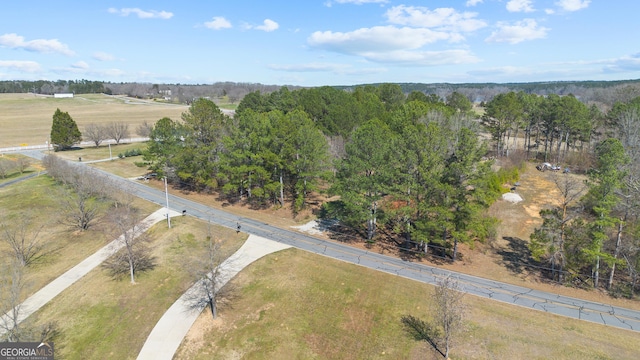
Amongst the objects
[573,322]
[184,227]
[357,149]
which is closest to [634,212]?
[573,322]

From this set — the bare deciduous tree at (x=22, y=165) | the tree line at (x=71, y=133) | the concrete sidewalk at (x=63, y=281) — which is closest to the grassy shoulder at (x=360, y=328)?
the concrete sidewalk at (x=63, y=281)

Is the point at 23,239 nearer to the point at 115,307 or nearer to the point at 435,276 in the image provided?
the point at 115,307

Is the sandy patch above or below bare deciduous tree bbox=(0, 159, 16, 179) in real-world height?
below

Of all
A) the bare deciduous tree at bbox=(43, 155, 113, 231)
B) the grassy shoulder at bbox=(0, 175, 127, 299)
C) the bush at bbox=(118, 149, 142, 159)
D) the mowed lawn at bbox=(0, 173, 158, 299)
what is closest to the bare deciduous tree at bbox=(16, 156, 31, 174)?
the mowed lawn at bbox=(0, 173, 158, 299)

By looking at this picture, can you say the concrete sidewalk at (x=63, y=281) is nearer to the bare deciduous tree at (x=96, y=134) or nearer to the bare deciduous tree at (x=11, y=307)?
the bare deciduous tree at (x=11, y=307)

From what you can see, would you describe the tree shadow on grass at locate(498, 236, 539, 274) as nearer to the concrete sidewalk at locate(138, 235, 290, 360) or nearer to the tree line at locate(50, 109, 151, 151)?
the concrete sidewalk at locate(138, 235, 290, 360)
